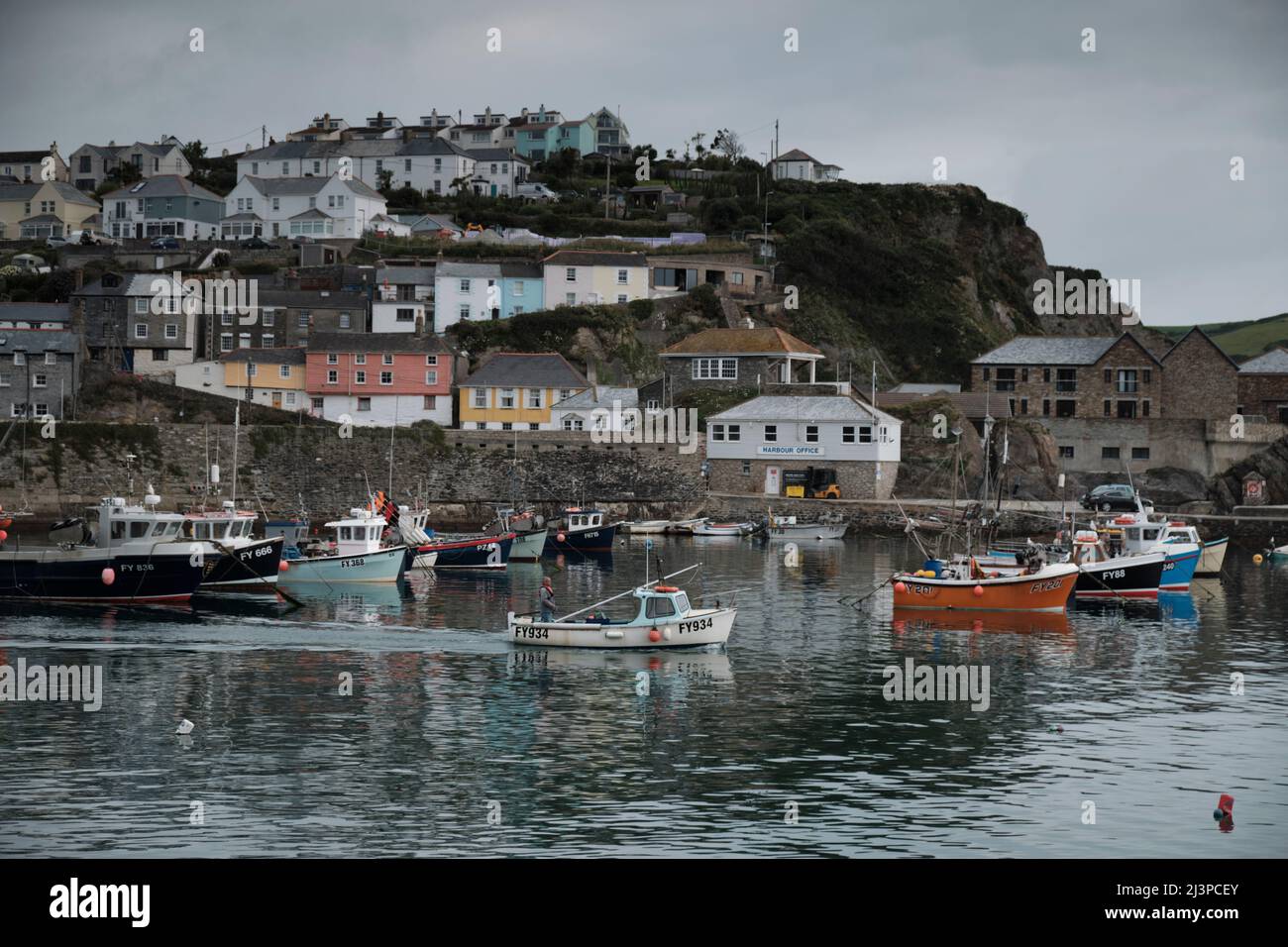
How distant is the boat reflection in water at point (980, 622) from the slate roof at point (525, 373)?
41739 millimetres

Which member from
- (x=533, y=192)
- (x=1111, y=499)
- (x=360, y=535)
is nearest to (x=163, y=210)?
(x=533, y=192)

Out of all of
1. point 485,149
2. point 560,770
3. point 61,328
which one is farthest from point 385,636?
point 485,149

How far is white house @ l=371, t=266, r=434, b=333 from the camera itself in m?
96.2

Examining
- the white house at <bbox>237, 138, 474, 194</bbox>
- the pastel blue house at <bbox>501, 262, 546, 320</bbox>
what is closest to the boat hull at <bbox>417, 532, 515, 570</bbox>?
the pastel blue house at <bbox>501, 262, 546, 320</bbox>

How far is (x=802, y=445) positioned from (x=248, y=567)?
129ft

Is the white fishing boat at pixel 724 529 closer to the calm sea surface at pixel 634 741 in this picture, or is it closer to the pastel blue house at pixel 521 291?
the calm sea surface at pixel 634 741

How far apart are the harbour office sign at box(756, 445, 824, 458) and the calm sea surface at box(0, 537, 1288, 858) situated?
35.6m

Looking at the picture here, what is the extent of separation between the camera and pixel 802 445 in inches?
A: 3233

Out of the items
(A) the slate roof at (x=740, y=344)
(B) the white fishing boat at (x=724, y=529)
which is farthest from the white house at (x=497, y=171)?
(B) the white fishing boat at (x=724, y=529)

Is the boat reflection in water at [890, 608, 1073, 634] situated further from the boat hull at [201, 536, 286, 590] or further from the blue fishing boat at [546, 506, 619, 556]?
the blue fishing boat at [546, 506, 619, 556]

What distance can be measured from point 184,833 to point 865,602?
31.2 metres

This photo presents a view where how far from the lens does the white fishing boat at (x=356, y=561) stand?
52.9m

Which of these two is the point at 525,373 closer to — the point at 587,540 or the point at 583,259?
the point at 583,259
